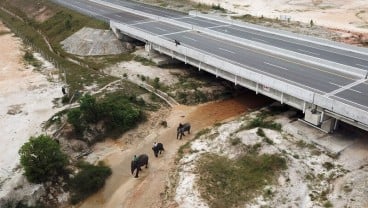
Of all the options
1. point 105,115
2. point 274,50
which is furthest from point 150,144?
point 274,50

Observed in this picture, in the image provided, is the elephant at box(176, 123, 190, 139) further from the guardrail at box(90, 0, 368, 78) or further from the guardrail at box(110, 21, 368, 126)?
the guardrail at box(90, 0, 368, 78)

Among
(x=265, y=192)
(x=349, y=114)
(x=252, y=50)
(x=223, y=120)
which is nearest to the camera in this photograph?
(x=265, y=192)

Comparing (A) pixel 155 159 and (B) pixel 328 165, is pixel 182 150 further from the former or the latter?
(B) pixel 328 165

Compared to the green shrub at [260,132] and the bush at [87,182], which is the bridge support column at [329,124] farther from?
the bush at [87,182]

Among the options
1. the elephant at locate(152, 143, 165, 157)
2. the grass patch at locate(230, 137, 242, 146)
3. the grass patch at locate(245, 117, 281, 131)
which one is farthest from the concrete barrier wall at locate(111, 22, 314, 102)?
the elephant at locate(152, 143, 165, 157)

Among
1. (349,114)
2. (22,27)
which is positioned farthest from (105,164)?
(22,27)

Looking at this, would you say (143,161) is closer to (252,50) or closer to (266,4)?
(252,50)

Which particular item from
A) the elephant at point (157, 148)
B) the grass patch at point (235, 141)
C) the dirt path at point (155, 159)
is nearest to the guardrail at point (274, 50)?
the dirt path at point (155, 159)
